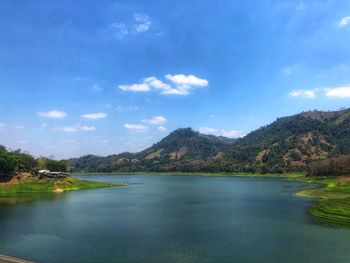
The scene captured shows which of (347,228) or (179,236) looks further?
(347,228)

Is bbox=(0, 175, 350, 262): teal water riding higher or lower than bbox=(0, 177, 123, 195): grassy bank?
lower

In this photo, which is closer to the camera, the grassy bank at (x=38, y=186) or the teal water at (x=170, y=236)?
the teal water at (x=170, y=236)

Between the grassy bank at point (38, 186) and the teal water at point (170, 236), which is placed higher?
the grassy bank at point (38, 186)

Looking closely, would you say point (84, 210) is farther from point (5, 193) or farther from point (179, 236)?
point (5, 193)

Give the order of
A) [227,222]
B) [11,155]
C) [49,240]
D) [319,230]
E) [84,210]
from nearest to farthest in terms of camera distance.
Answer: [49,240], [319,230], [227,222], [84,210], [11,155]

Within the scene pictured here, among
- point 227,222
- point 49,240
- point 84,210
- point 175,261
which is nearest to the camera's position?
point 175,261

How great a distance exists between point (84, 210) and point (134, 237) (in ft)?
139

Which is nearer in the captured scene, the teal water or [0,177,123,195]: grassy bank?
the teal water

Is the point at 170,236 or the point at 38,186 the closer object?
the point at 170,236

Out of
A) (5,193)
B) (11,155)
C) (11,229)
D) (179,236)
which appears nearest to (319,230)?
(179,236)

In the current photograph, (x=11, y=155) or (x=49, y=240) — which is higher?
(x=11, y=155)

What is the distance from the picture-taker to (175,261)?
49062 millimetres

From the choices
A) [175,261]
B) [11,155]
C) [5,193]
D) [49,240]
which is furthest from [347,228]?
[11,155]

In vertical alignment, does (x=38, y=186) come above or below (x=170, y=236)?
above
